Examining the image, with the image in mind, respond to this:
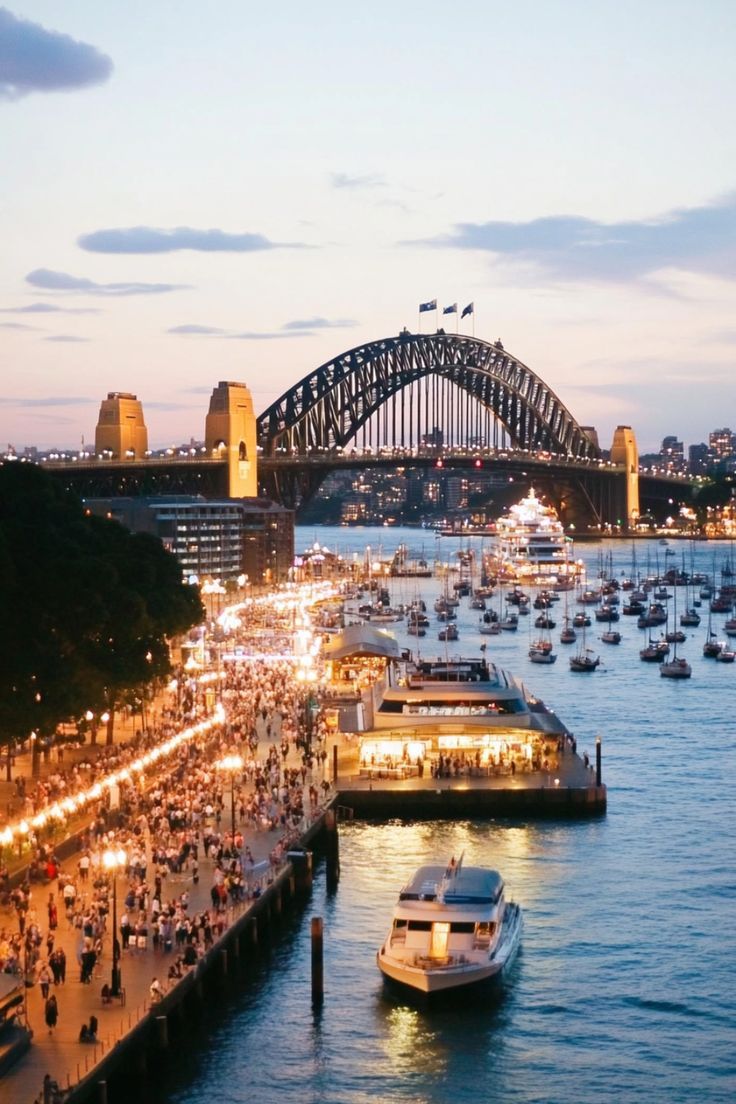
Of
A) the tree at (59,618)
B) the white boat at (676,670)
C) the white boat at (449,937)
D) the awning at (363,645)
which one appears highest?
the tree at (59,618)

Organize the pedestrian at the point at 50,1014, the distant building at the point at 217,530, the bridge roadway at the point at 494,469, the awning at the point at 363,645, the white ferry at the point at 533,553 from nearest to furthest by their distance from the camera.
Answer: the pedestrian at the point at 50,1014 → the awning at the point at 363,645 → the distant building at the point at 217,530 → the white ferry at the point at 533,553 → the bridge roadway at the point at 494,469

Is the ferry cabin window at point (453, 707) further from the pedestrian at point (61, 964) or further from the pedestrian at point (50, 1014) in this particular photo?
the pedestrian at point (50, 1014)

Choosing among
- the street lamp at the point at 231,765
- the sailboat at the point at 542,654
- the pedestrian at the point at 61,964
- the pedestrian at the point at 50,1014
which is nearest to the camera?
the pedestrian at the point at 50,1014

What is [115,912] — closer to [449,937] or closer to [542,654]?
[449,937]

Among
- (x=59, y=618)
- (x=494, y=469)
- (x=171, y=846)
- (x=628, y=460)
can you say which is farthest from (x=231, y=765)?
(x=628, y=460)

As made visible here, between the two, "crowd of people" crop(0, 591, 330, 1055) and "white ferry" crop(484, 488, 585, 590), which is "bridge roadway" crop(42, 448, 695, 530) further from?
"crowd of people" crop(0, 591, 330, 1055)

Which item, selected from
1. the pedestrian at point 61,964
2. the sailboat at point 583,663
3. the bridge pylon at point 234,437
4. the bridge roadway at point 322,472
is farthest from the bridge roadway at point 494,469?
the pedestrian at point 61,964

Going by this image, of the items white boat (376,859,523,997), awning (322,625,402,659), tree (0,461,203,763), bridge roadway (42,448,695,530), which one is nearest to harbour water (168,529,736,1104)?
white boat (376,859,523,997)

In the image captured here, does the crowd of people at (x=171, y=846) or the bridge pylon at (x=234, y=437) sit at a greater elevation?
the bridge pylon at (x=234, y=437)
